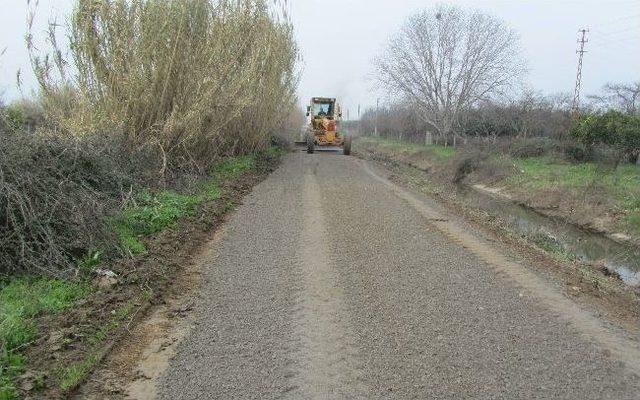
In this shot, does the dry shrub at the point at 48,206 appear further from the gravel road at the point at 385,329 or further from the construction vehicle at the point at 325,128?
the construction vehicle at the point at 325,128

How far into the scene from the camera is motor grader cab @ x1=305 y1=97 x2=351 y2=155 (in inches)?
1232

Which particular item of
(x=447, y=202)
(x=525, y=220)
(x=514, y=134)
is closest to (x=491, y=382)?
(x=447, y=202)

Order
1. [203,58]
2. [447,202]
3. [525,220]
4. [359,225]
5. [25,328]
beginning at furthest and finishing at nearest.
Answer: [525,220] → [447,202] → [203,58] → [359,225] → [25,328]

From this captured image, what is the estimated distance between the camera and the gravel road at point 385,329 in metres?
4.34

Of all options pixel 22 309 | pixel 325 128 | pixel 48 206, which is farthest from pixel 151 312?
pixel 325 128

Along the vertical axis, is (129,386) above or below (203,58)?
below

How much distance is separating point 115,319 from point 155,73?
836 centimetres

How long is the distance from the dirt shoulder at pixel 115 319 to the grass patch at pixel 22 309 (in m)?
0.08

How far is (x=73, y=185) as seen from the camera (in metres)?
7.77

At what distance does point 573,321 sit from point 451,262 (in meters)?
2.27

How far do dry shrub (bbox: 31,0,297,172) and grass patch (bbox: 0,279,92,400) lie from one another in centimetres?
572

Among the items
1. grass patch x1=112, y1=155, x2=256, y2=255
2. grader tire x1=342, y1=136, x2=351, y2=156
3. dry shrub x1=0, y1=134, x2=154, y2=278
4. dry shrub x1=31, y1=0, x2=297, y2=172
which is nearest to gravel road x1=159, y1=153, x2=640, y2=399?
grass patch x1=112, y1=155, x2=256, y2=255

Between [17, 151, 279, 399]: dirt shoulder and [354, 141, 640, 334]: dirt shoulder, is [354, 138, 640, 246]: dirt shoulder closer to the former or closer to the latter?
[354, 141, 640, 334]: dirt shoulder

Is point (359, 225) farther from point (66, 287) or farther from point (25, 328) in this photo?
point (25, 328)
